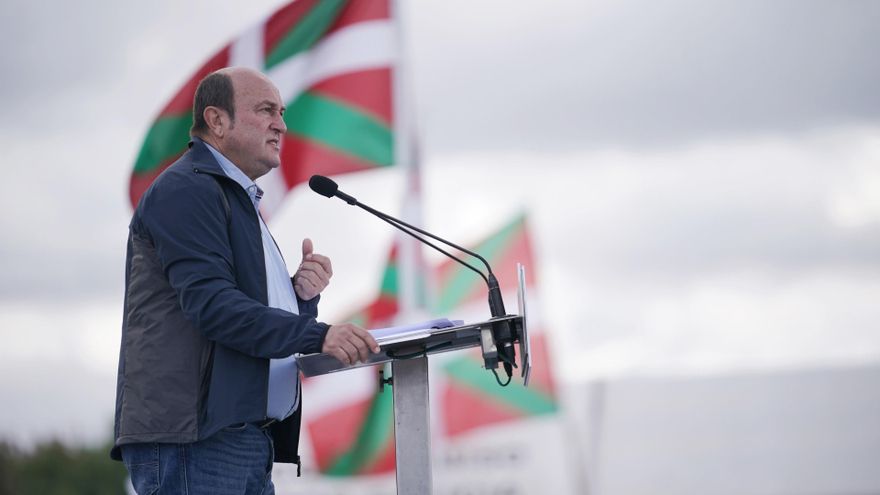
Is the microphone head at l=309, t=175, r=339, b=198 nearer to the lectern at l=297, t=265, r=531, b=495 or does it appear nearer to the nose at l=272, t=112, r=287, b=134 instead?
the nose at l=272, t=112, r=287, b=134

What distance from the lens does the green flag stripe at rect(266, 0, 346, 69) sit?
917 centimetres

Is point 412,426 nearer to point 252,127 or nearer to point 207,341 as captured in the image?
point 207,341

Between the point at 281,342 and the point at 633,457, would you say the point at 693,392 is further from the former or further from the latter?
the point at 281,342

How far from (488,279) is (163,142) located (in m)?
5.60

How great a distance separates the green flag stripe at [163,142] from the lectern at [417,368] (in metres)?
5.68

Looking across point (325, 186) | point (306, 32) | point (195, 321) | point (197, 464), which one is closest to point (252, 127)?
point (325, 186)

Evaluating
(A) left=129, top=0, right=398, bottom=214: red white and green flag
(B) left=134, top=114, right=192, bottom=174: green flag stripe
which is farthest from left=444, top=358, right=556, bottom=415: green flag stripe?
(B) left=134, top=114, right=192, bottom=174: green flag stripe

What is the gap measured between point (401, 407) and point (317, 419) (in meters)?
8.99

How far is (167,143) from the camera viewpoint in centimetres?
863

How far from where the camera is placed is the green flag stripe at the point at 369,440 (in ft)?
39.8

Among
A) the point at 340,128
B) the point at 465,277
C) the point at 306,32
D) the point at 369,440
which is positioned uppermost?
the point at 306,32

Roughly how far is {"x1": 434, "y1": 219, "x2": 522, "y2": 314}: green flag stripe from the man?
12994 millimetres

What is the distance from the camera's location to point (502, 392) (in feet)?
55.6

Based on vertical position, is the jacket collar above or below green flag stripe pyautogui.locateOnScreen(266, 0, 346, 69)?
below
